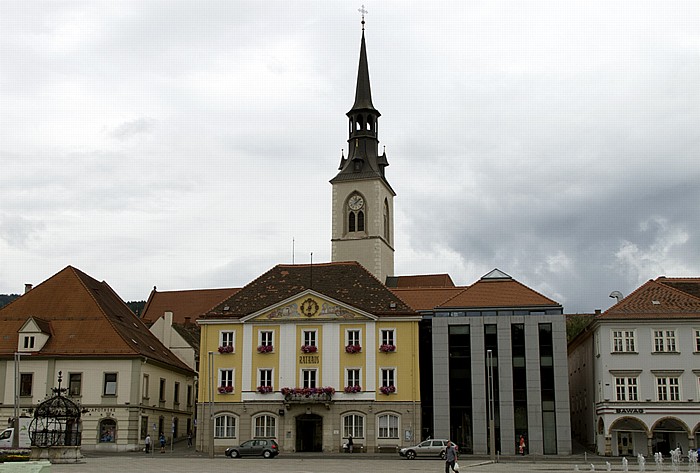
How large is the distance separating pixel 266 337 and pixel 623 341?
25123 mm

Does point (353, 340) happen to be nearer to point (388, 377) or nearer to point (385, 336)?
point (385, 336)

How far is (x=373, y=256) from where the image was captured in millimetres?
99000

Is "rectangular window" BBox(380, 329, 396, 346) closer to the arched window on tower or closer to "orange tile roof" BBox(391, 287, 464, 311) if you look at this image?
"orange tile roof" BBox(391, 287, 464, 311)

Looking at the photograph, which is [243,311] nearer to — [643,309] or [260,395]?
[260,395]

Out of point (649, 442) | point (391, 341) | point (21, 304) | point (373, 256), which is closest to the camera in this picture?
point (649, 442)

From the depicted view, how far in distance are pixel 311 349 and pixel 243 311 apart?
6132mm

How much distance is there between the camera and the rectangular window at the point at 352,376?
217ft

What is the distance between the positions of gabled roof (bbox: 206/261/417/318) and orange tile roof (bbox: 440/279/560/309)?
3846 mm

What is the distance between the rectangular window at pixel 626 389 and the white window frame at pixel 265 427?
23.9 m

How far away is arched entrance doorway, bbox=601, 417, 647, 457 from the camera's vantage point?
62.7 meters

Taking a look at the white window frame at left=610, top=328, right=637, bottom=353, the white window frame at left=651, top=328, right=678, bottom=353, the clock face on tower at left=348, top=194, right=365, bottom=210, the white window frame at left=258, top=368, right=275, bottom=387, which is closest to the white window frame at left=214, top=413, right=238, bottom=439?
the white window frame at left=258, top=368, right=275, bottom=387

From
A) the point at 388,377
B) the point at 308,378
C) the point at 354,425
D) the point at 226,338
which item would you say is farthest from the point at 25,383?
the point at 388,377

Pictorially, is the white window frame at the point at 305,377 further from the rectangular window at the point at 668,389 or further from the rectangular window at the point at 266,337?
the rectangular window at the point at 668,389

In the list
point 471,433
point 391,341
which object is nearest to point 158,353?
point 391,341
